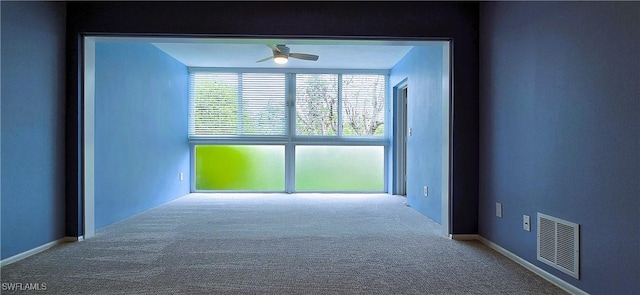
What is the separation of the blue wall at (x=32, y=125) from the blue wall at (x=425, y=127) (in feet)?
12.2

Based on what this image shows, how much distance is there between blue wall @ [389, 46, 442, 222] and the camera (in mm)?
4340

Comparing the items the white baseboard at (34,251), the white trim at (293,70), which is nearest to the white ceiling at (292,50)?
the white trim at (293,70)

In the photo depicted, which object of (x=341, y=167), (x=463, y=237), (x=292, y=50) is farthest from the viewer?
(x=341, y=167)

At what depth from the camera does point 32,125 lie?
118 inches

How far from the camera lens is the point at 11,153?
277 cm

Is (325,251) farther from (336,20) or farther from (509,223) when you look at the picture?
(336,20)

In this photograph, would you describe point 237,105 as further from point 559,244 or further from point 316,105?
point 559,244

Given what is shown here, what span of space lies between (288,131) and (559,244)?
523 centimetres

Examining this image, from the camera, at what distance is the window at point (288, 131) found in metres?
7.05

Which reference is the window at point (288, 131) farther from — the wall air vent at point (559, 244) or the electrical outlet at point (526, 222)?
the wall air vent at point (559, 244)

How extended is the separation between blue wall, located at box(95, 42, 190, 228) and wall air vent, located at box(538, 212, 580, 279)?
3967 millimetres

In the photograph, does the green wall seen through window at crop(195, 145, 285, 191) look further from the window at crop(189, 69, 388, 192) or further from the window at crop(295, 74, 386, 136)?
the window at crop(295, 74, 386, 136)

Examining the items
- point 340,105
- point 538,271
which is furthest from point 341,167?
point 538,271

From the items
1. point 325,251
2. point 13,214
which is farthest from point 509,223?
point 13,214
